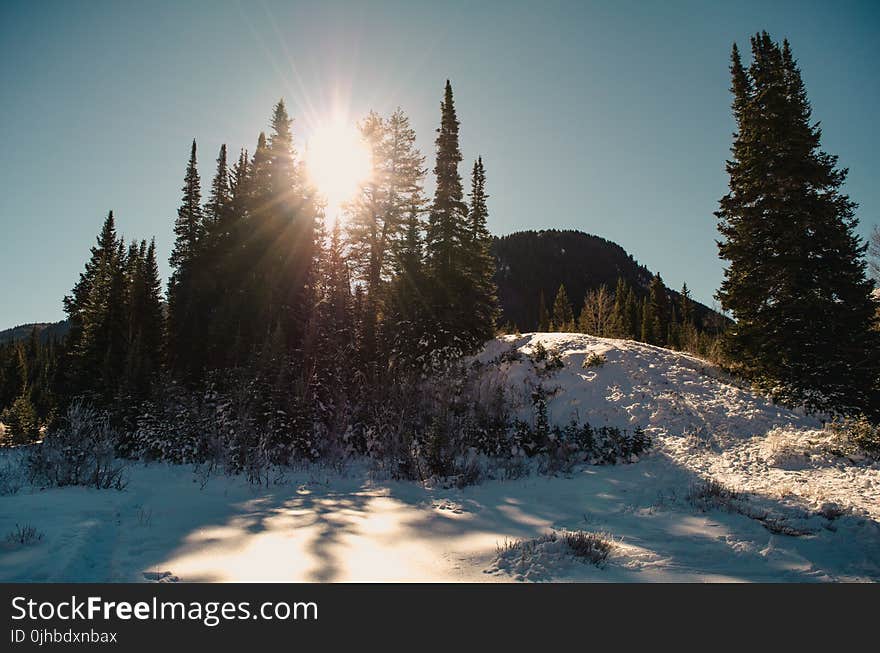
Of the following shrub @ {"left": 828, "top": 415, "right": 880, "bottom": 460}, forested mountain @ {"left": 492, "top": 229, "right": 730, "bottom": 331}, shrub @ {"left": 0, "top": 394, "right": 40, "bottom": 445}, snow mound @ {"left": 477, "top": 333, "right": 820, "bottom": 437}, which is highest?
forested mountain @ {"left": 492, "top": 229, "right": 730, "bottom": 331}

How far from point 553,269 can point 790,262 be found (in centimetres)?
12515

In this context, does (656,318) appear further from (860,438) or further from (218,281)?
(218,281)

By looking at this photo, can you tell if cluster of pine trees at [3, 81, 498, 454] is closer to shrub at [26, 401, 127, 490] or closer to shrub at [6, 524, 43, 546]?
shrub at [26, 401, 127, 490]

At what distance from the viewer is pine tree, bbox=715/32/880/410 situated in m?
12.8

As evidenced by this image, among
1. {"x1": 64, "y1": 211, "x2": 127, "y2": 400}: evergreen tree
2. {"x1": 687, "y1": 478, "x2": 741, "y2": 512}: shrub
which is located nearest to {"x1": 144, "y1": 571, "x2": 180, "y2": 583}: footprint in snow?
{"x1": 687, "y1": 478, "x2": 741, "y2": 512}: shrub

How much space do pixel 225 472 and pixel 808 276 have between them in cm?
1843

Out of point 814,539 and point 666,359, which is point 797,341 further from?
point 814,539

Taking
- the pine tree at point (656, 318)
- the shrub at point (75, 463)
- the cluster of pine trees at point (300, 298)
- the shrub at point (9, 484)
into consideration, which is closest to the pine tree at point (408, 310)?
the cluster of pine trees at point (300, 298)

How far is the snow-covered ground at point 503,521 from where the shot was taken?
4.11 meters

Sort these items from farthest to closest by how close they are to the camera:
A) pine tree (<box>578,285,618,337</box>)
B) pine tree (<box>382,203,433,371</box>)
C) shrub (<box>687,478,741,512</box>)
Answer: pine tree (<box>578,285,618,337</box>), pine tree (<box>382,203,433,371</box>), shrub (<box>687,478,741,512</box>)

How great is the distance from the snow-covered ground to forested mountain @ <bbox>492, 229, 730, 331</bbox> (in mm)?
105231

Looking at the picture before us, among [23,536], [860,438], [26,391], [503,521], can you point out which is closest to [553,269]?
[26,391]

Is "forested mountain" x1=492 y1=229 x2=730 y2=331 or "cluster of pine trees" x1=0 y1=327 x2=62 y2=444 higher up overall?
"forested mountain" x1=492 y1=229 x2=730 y2=331
